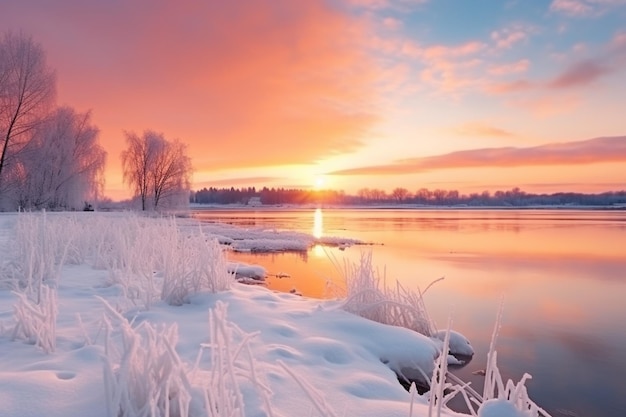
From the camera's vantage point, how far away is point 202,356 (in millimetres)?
3137

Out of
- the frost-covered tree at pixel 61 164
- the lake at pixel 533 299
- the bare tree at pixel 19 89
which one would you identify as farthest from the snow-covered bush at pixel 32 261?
the frost-covered tree at pixel 61 164

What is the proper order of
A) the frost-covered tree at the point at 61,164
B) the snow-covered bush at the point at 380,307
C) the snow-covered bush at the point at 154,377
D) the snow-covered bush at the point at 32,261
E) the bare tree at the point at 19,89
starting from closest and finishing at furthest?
the snow-covered bush at the point at 154,377 → the snow-covered bush at the point at 32,261 → the snow-covered bush at the point at 380,307 → the bare tree at the point at 19,89 → the frost-covered tree at the point at 61,164

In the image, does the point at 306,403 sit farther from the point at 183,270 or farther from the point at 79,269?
the point at 79,269

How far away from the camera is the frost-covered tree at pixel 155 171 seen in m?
40.9

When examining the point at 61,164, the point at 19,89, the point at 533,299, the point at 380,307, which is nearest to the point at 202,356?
the point at 380,307

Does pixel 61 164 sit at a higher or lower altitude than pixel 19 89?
lower

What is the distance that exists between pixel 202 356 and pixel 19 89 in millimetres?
26074

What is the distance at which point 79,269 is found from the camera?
23.8 ft

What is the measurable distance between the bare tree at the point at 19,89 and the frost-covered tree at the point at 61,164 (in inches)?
25.5

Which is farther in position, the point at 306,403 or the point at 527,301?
the point at 527,301

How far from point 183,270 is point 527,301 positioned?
7.27 meters

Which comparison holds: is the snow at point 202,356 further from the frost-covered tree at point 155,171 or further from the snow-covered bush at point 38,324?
the frost-covered tree at point 155,171

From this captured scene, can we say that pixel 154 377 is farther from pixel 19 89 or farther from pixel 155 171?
pixel 155 171

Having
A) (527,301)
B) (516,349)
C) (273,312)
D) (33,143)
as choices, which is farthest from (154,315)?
(33,143)
